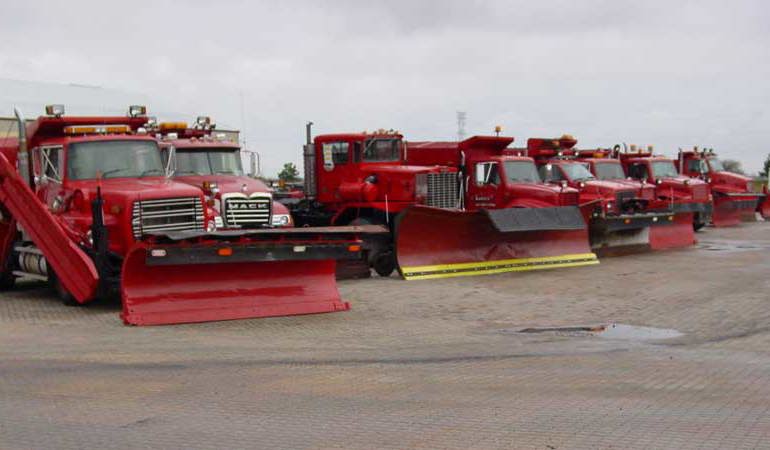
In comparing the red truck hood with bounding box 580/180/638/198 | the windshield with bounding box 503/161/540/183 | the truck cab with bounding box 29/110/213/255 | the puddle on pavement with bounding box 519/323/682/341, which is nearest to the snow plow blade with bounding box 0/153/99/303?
the truck cab with bounding box 29/110/213/255

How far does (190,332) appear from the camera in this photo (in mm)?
10859

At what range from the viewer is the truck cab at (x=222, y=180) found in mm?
15352

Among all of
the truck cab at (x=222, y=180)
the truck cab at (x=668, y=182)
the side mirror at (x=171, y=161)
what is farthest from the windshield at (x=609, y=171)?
the side mirror at (x=171, y=161)

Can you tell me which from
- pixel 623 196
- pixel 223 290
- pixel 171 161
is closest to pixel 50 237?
pixel 223 290

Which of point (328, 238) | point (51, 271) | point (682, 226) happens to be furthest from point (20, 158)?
point (682, 226)

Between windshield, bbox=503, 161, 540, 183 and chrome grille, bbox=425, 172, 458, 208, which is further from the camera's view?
windshield, bbox=503, 161, 540, 183

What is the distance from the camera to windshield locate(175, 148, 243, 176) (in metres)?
16.3

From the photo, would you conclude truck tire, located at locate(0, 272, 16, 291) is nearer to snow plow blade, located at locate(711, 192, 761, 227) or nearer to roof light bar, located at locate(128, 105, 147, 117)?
roof light bar, located at locate(128, 105, 147, 117)

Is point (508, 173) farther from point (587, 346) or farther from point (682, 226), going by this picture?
point (587, 346)

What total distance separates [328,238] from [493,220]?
541cm

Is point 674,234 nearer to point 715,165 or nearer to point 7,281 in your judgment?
point 715,165

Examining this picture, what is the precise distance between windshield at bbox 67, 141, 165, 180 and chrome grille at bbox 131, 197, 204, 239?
3.84 feet

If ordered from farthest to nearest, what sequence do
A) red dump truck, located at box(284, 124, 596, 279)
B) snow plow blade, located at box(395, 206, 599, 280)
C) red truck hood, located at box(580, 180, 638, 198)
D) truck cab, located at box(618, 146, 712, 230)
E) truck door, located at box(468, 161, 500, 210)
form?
truck cab, located at box(618, 146, 712, 230), red truck hood, located at box(580, 180, 638, 198), truck door, located at box(468, 161, 500, 210), red dump truck, located at box(284, 124, 596, 279), snow plow blade, located at box(395, 206, 599, 280)

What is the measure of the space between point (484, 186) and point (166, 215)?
9.39m
